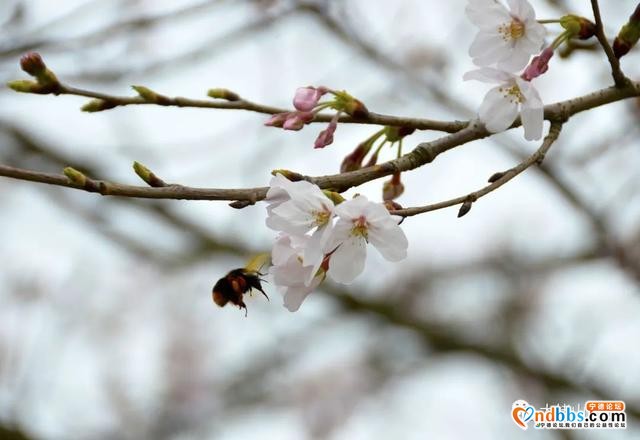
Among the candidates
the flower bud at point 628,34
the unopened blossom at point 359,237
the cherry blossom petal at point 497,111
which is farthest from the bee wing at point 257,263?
the flower bud at point 628,34

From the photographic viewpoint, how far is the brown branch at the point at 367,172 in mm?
1091

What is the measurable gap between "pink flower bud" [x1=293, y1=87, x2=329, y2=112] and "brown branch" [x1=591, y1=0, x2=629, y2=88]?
440 millimetres

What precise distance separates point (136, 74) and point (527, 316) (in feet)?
11.9

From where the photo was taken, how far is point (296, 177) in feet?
4.07

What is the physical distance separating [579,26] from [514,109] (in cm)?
16

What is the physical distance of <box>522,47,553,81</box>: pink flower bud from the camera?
56.3 inches

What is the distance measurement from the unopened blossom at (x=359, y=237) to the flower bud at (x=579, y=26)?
0.44m

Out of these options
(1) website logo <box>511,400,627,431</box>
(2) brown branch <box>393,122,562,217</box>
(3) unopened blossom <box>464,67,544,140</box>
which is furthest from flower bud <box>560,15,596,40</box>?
(1) website logo <box>511,400,627,431</box>

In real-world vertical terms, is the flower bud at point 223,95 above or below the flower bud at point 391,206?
above

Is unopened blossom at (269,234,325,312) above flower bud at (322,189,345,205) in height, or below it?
below

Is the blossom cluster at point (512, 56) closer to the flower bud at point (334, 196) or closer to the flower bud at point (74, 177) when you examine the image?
the flower bud at point (334, 196)

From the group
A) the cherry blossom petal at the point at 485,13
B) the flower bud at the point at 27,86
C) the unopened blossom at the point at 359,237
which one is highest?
the cherry blossom petal at the point at 485,13

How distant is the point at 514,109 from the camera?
1385mm

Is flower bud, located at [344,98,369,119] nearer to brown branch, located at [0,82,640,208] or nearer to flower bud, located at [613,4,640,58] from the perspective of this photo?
brown branch, located at [0,82,640,208]
